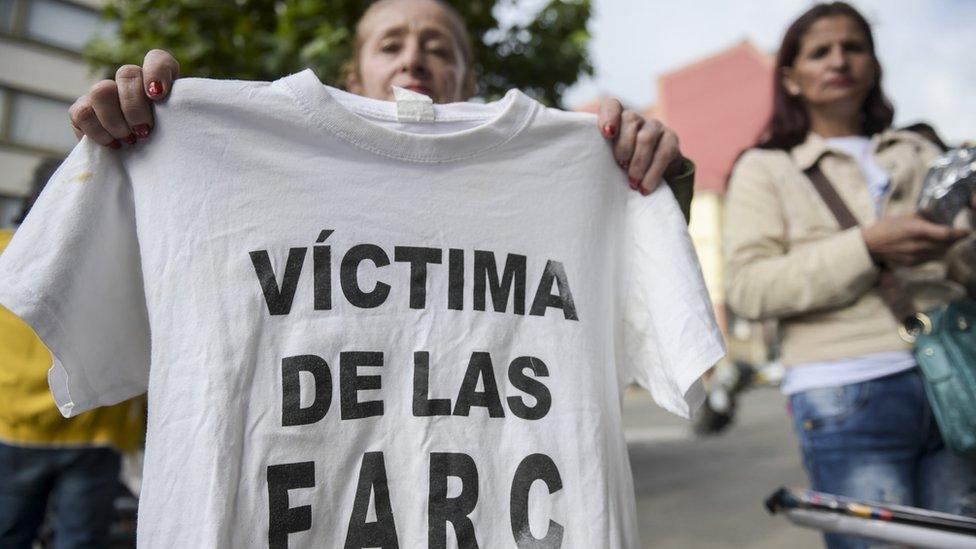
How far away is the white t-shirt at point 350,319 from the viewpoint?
1132 millimetres

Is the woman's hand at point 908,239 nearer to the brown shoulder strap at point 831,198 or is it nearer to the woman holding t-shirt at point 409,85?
the brown shoulder strap at point 831,198

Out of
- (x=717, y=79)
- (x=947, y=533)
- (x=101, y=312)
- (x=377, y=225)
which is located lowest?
(x=947, y=533)

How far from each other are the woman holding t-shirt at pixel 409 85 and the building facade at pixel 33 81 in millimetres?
14412

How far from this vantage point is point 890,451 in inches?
67.1

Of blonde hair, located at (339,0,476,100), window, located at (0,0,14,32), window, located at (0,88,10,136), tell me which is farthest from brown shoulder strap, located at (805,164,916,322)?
window, located at (0,0,14,32)

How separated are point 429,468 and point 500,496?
0.13m

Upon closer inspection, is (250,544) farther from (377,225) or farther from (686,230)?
(686,230)

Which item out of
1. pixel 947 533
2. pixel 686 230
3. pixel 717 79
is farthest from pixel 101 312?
pixel 717 79

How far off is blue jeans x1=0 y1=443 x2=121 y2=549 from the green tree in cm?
286

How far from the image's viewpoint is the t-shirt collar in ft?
4.14

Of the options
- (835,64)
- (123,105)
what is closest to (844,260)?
(835,64)

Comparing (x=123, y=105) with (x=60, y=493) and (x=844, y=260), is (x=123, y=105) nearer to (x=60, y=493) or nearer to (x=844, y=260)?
(x=844, y=260)

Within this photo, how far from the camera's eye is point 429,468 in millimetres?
1189

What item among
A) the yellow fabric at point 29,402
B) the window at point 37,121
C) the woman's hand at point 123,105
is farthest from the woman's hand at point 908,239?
the window at point 37,121
